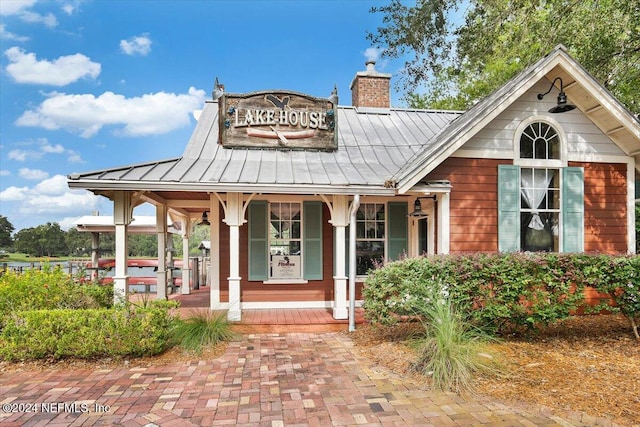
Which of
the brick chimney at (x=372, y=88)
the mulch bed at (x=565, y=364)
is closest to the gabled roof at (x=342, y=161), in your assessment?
the brick chimney at (x=372, y=88)

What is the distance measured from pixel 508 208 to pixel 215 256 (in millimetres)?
6132

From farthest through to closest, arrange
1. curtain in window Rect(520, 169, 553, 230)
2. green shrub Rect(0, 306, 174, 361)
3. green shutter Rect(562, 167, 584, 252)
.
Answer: curtain in window Rect(520, 169, 553, 230) → green shutter Rect(562, 167, 584, 252) → green shrub Rect(0, 306, 174, 361)

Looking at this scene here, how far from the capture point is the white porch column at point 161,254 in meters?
9.62

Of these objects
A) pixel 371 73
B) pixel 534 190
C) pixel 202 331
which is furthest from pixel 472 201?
pixel 371 73

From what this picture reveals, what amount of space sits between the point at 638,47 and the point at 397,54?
6374 millimetres

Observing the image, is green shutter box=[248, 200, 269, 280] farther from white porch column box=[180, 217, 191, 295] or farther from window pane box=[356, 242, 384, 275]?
white porch column box=[180, 217, 191, 295]

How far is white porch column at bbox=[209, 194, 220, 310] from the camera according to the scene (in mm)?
8016

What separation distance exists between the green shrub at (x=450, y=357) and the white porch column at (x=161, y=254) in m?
7.04

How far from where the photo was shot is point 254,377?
4.76 meters

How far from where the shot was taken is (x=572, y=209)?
24.8 ft

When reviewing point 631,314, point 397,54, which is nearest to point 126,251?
point 631,314

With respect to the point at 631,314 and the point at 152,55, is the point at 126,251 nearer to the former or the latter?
the point at 631,314

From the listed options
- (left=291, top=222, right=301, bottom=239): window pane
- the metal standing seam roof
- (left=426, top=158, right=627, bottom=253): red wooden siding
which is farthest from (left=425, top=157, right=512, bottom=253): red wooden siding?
(left=291, top=222, right=301, bottom=239): window pane

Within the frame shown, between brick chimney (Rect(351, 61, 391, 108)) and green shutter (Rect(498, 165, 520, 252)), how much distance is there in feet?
16.0
